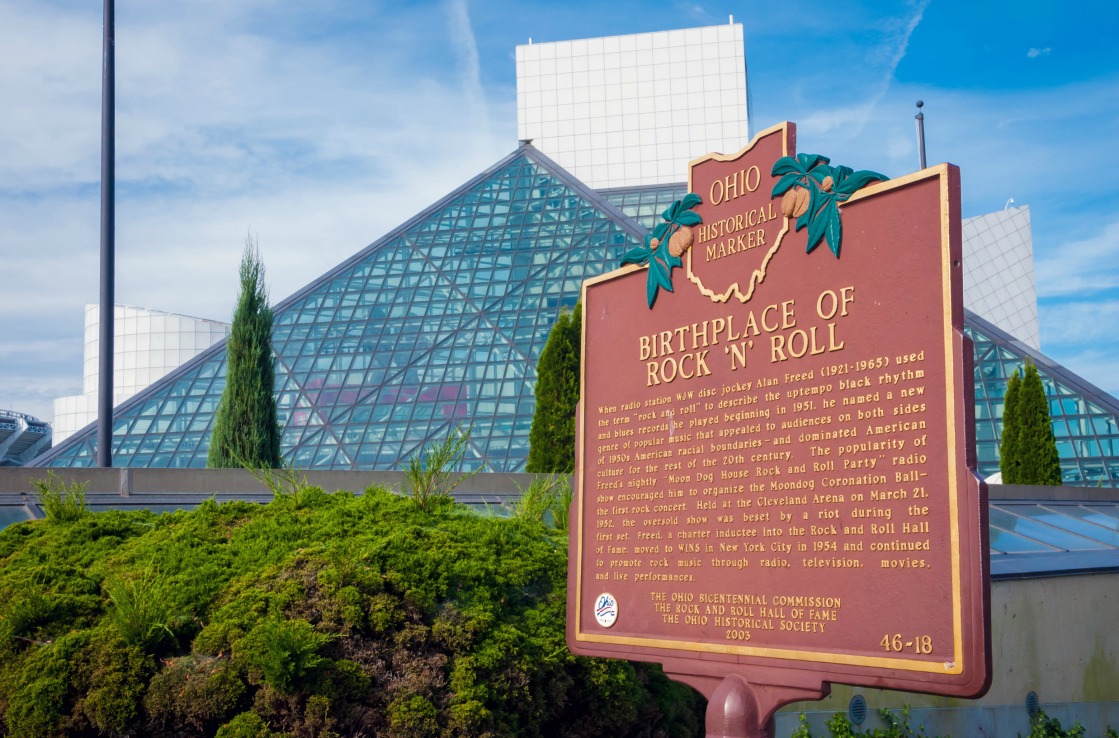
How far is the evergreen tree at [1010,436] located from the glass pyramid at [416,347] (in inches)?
312

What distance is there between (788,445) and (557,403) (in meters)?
9.58

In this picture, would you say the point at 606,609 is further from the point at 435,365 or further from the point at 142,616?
the point at 435,365

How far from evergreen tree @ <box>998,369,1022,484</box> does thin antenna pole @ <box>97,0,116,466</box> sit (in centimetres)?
1404

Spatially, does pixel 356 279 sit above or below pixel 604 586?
above

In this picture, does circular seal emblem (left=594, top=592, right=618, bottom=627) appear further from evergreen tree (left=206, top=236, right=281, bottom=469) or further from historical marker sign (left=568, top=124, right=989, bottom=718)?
evergreen tree (left=206, top=236, right=281, bottom=469)

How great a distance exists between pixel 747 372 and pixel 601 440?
1.24m

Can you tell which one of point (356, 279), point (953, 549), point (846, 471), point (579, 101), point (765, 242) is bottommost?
point (953, 549)

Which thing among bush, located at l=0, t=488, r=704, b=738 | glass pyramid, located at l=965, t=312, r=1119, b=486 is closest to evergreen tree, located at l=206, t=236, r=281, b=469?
bush, located at l=0, t=488, r=704, b=738

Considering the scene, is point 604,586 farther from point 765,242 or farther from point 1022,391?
point 1022,391

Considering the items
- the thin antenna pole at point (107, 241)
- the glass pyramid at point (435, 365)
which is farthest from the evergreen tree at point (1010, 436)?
the thin antenna pole at point (107, 241)

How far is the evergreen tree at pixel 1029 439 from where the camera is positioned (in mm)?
18078

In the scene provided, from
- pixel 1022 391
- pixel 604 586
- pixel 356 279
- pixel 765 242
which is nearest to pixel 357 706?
pixel 604 586

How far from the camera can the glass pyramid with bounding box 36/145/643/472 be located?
A: 2219cm

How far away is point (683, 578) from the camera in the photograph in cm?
552
